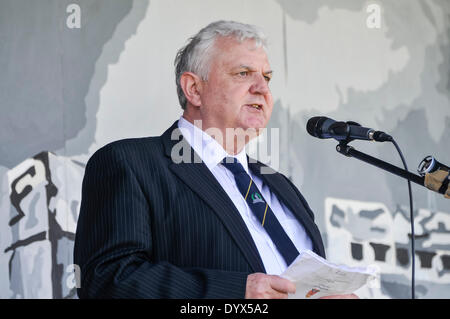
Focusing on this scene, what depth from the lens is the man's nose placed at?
2258 mm

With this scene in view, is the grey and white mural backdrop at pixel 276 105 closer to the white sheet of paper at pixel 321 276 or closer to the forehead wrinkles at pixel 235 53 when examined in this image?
the forehead wrinkles at pixel 235 53

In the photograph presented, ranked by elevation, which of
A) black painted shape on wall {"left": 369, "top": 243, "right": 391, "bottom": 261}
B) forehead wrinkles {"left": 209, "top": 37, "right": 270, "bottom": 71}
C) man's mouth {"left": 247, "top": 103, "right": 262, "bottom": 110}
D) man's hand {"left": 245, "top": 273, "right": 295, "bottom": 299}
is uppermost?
forehead wrinkles {"left": 209, "top": 37, "right": 270, "bottom": 71}

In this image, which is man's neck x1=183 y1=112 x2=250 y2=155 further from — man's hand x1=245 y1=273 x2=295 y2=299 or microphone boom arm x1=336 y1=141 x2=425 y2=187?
man's hand x1=245 y1=273 x2=295 y2=299

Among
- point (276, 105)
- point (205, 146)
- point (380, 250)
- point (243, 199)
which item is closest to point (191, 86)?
point (205, 146)

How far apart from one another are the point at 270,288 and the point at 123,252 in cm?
43

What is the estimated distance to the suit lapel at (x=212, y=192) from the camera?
1.83 metres

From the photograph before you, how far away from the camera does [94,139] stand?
10.8 ft

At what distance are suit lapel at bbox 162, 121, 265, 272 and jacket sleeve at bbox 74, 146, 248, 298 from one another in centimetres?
17

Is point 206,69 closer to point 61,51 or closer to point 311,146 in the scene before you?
point 61,51

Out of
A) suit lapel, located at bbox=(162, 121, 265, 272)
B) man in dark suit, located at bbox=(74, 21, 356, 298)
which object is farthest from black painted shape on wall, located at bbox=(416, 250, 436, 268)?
suit lapel, located at bbox=(162, 121, 265, 272)

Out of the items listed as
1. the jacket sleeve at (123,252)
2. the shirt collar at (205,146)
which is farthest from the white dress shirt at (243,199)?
the jacket sleeve at (123,252)
